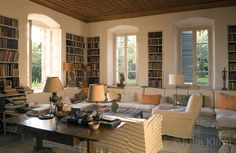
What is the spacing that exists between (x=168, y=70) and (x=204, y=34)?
1.57 m

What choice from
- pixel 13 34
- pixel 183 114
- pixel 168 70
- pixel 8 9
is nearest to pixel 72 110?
pixel 183 114

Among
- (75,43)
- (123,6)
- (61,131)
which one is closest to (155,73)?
(123,6)

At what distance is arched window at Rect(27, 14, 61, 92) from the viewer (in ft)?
20.3

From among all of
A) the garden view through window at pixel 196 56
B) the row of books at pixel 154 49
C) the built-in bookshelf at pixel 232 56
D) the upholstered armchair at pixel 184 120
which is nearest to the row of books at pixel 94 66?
the row of books at pixel 154 49

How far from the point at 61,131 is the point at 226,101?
14.5ft

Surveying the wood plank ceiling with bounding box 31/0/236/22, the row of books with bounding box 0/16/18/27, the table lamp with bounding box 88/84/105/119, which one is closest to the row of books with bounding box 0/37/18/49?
the row of books with bounding box 0/16/18/27

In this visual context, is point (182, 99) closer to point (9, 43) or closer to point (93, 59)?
point (93, 59)

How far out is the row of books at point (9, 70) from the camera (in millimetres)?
4701

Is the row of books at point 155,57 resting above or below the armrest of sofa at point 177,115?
above

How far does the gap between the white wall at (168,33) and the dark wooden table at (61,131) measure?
167 inches

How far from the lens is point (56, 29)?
6.62 meters

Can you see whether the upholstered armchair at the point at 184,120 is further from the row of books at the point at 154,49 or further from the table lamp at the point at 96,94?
the row of books at the point at 154,49

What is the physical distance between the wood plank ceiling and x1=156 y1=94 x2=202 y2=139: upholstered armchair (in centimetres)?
307

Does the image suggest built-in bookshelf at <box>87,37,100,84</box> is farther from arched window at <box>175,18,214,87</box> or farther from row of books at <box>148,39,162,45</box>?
arched window at <box>175,18,214,87</box>
